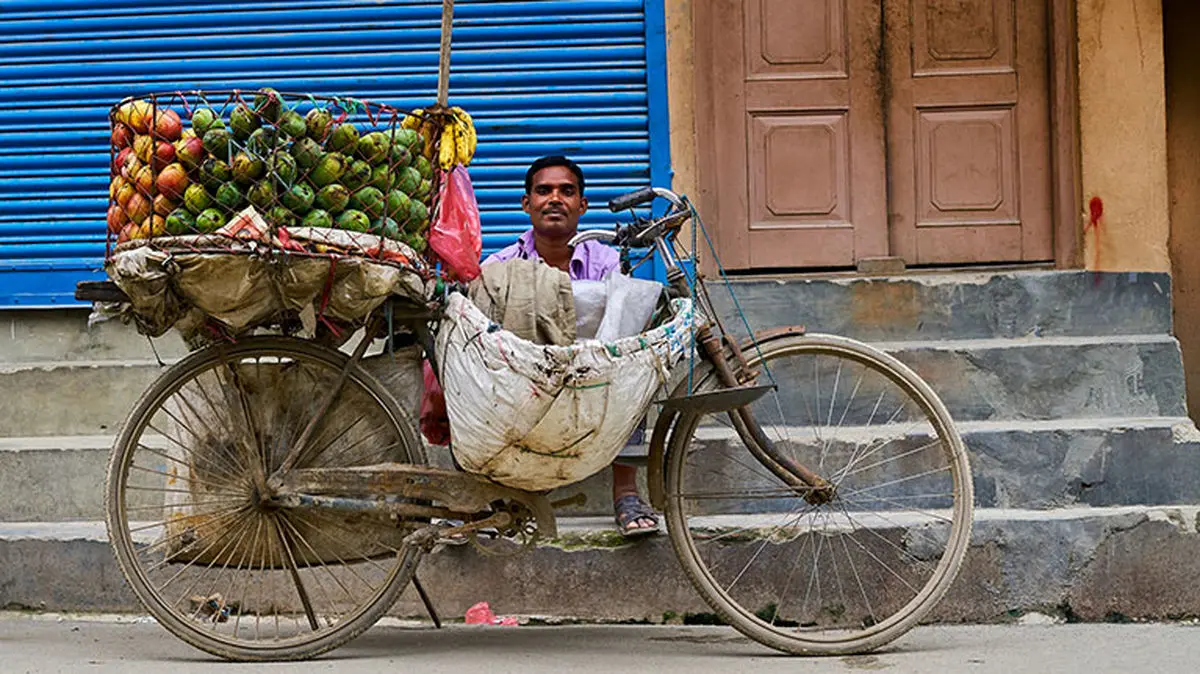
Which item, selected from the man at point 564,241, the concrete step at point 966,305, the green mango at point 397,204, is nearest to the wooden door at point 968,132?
the concrete step at point 966,305

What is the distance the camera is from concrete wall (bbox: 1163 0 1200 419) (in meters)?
6.60

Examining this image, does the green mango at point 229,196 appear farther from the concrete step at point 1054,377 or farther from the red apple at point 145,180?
the concrete step at point 1054,377

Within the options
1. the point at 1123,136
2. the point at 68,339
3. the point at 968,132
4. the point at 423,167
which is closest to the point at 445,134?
the point at 423,167

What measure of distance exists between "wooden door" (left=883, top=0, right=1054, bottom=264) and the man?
188cm

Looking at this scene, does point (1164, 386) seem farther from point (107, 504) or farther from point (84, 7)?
point (84, 7)

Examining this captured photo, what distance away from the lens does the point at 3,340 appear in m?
5.76

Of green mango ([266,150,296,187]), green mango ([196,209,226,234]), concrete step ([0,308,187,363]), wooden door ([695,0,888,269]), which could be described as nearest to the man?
green mango ([266,150,296,187])

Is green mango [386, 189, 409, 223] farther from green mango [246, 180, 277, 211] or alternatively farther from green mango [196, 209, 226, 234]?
green mango [196, 209, 226, 234]

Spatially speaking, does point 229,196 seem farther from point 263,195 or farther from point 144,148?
point 144,148

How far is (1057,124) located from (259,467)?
3806 millimetres

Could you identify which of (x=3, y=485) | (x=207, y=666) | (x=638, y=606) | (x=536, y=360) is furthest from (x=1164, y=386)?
(x=3, y=485)

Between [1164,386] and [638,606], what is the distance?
7.33ft

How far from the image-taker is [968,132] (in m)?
6.06

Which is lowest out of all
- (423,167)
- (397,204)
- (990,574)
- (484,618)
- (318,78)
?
(484,618)
